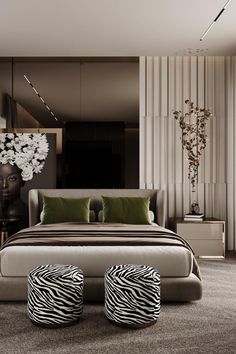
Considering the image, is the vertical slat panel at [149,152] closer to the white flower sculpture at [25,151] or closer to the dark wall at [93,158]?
the dark wall at [93,158]

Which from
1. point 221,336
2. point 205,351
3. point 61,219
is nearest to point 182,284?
point 221,336

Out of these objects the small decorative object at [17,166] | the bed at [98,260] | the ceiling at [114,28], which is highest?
the ceiling at [114,28]

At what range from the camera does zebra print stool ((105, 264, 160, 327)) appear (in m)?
3.02

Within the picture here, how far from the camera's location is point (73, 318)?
3.08m

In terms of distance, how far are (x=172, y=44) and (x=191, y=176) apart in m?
1.91

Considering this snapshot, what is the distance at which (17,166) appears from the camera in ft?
21.0

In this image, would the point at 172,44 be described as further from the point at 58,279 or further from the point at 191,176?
the point at 58,279

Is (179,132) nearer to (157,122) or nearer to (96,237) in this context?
(157,122)

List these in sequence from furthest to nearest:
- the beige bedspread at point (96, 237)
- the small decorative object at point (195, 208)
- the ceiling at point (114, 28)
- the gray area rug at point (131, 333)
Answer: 1. the small decorative object at point (195, 208)
2. the ceiling at point (114, 28)
3. the beige bedspread at point (96, 237)
4. the gray area rug at point (131, 333)

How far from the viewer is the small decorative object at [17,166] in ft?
20.8

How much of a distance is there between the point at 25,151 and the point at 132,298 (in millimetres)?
3883

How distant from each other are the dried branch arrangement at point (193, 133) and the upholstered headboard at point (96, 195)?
681mm

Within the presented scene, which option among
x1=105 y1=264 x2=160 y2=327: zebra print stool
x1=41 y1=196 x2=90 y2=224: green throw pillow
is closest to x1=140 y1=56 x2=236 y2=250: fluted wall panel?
x1=41 y1=196 x2=90 y2=224: green throw pillow

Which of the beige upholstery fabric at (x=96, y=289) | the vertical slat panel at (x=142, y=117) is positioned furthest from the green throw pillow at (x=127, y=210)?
the beige upholstery fabric at (x=96, y=289)
